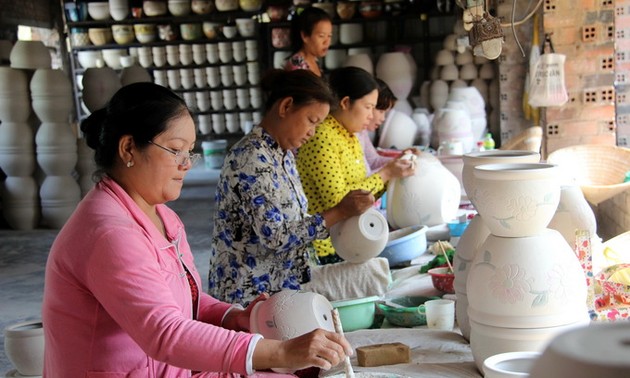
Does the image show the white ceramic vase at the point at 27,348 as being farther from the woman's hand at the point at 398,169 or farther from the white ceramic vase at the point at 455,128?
the white ceramic vase at the point at 455,128

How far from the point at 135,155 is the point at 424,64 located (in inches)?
336

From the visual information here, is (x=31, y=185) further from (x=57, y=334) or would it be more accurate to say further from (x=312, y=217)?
(x=57, y=334)

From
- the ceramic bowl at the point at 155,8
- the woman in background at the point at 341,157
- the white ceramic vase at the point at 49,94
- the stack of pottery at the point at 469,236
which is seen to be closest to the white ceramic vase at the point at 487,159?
the stack of pottery at the point at 469,236

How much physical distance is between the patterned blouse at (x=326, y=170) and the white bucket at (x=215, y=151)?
7.94 metres

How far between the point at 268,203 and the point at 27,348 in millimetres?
909

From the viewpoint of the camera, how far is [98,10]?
11.3m

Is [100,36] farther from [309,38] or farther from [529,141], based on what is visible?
[529,141]

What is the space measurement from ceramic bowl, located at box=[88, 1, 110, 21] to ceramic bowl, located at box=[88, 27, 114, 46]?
7.2 inches

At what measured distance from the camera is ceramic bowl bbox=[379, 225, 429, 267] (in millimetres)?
3406

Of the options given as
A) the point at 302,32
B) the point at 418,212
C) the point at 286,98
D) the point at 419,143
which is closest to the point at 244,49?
the point at 419,143

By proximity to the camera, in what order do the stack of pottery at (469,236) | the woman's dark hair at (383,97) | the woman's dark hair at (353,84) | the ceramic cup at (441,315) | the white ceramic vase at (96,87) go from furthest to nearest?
the white ceramic vase at (96,87) → the woman's dark hair at (383,97) → the woman's dark hair at (353,84) → the ceramic cup at (441,315) → the stack of pottery at (469,236)

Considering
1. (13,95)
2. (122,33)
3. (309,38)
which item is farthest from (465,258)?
(122,33)

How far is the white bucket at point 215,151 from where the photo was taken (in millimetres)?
11320

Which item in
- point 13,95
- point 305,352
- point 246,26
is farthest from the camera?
point 246,26
